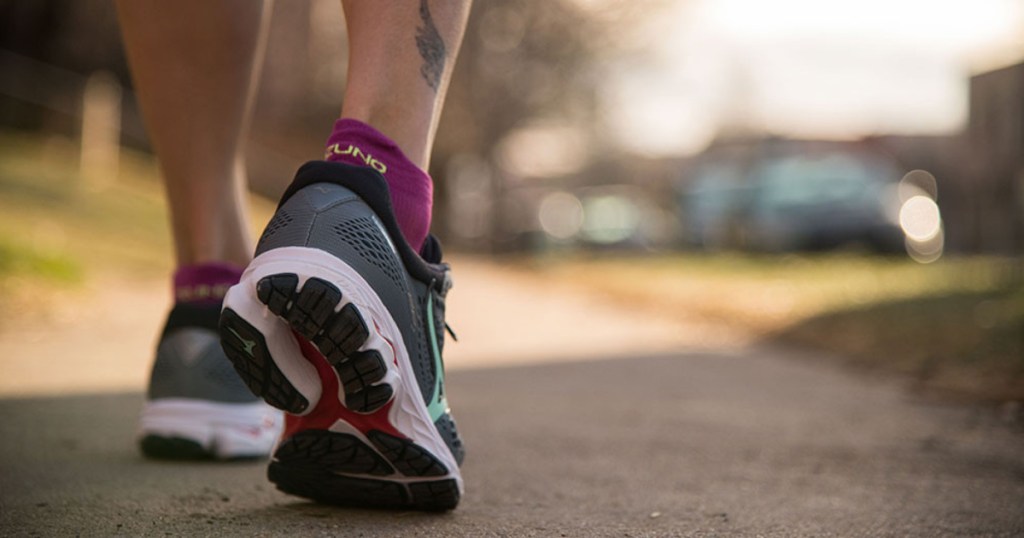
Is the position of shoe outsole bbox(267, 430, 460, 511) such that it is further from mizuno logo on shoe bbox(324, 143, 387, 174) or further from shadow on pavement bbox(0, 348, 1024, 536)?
mizuno logo on shoe bbox(324, 143, 387, 174)

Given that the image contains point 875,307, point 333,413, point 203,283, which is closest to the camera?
point 333,413

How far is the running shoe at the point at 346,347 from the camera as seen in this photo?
1107 mm

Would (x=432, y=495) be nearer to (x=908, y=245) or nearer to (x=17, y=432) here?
(x=17, y=432)

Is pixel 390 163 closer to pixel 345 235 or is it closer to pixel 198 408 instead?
pixel 345 235

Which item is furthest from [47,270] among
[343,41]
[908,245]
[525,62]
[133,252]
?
[343,41]

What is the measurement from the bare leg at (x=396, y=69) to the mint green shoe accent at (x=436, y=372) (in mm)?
197

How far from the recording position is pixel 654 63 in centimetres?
1770

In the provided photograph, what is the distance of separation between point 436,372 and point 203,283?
2.01ft

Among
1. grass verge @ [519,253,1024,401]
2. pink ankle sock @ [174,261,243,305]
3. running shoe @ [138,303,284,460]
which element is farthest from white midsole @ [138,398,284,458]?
grass verge @ [519,253,1024,401]

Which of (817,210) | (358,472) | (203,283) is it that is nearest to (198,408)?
(203,283)

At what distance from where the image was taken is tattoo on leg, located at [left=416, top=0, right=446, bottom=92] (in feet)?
4.40

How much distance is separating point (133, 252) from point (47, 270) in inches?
116

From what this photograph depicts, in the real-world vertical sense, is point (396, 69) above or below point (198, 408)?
above

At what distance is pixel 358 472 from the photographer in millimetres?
1232
